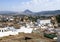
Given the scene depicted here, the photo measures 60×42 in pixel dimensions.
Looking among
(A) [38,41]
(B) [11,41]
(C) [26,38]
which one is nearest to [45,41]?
(A) [38,41]

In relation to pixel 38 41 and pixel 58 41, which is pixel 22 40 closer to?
pixel 38 41

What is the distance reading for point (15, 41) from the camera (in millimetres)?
13719

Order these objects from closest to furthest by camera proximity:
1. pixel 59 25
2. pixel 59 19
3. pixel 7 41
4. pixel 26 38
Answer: pixel 7 41, pixel 26 38, pixel 59 25, pixel 59 19

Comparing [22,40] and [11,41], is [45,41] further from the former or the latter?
[11,41]

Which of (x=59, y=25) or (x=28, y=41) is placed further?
(x=59, y=25)

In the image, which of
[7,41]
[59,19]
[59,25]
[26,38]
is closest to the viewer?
[7,41]

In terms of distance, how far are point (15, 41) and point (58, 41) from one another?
14.6ft

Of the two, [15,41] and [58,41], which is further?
[58,41]

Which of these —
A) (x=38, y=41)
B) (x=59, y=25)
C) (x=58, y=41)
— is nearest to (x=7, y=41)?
(x=38, y=41)

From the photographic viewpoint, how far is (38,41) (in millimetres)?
13984

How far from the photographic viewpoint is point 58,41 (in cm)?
1584

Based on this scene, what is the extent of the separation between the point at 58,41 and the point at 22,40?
373cm

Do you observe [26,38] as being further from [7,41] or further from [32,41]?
[7,41]

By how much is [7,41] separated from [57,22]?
23441 millimetres
